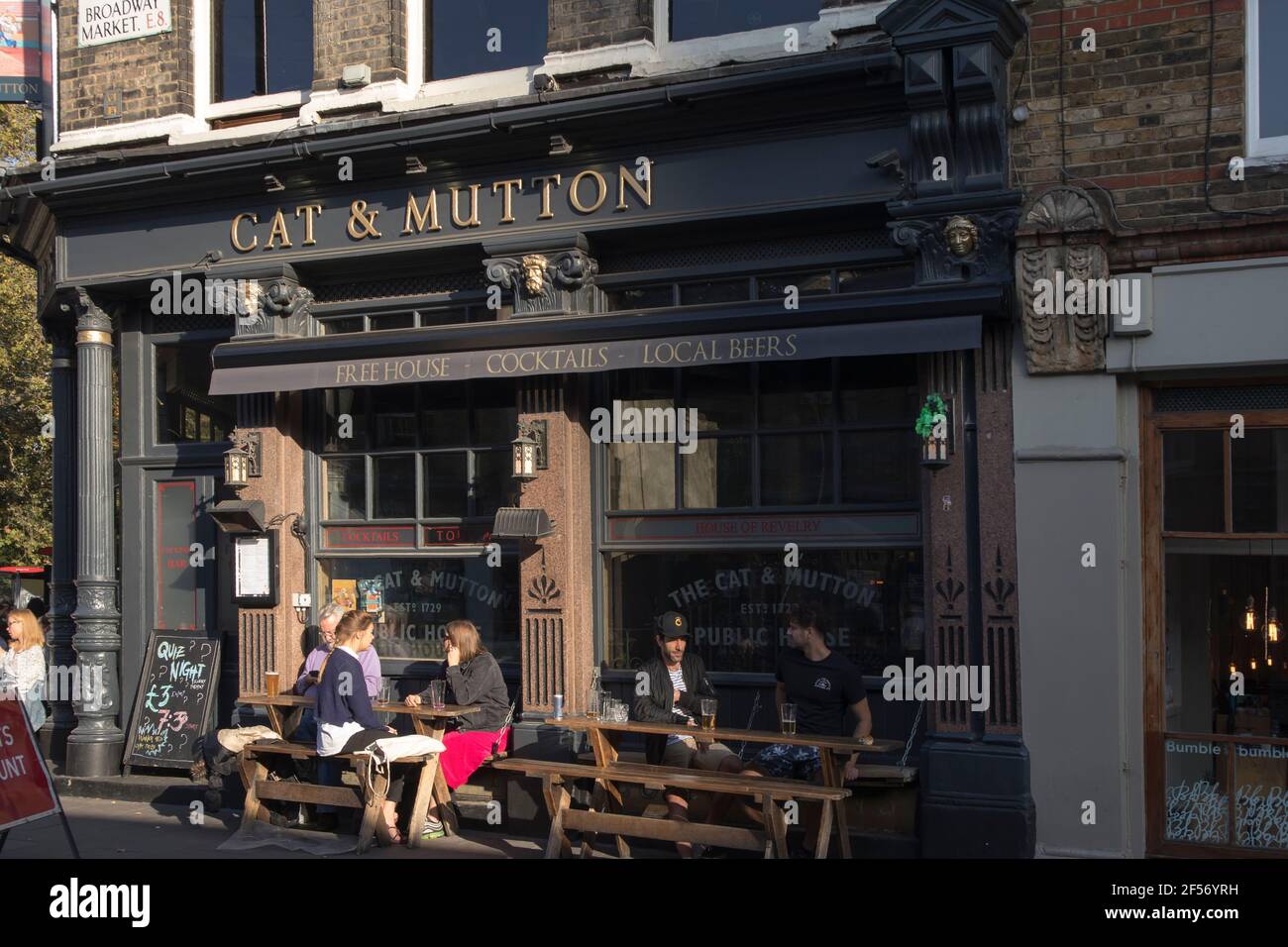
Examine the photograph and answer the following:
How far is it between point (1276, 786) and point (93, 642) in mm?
9350

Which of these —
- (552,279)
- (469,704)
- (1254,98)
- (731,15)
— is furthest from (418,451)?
(1254,98)

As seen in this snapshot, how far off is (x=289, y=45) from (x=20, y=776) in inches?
264

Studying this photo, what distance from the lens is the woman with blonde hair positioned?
33.9 ft

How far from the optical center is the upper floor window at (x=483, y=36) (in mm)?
10336

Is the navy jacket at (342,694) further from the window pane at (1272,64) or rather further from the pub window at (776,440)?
the window pane at (1272,64)

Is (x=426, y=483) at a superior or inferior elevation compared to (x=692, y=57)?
inferior

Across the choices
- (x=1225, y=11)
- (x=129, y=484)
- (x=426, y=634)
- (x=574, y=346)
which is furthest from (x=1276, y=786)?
(x=129, y=484)

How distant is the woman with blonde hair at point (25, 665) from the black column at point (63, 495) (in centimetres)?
165

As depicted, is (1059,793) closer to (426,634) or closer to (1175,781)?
(1175,781)

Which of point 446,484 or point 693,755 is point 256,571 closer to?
point 446,484

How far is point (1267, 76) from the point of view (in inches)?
316

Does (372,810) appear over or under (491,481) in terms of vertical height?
under

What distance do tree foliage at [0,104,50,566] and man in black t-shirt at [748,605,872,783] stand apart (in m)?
16.6

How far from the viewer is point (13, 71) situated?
1247 cm
